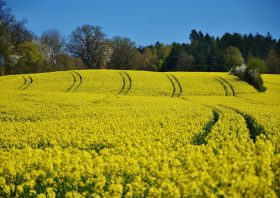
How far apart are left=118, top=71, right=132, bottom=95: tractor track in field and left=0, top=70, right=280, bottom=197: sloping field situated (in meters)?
0.43

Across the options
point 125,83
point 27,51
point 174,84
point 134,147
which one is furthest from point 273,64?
point 134,147

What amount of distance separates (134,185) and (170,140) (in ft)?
27.0

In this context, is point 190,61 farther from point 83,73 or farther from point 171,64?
point 83,73

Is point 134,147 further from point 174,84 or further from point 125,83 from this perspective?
point 174,84

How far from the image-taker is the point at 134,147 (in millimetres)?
15719

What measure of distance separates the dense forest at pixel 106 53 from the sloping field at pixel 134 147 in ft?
76.3

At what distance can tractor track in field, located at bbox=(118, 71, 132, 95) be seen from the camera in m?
47.3

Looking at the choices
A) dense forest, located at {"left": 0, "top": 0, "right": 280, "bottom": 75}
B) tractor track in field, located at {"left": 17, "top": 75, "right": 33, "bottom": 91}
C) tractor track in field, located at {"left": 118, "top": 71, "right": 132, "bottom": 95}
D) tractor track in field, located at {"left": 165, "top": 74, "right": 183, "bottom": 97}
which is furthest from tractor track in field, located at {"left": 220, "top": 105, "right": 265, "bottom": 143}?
dense forest, located at {"left": 0, "top": 0, "right": 280, "bottom": 75}

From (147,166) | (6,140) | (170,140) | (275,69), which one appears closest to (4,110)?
(6,140)

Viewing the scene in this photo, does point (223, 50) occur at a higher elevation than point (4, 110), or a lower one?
higher

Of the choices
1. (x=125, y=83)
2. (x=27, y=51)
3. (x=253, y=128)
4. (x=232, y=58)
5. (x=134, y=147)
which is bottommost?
(x=253, y=128)

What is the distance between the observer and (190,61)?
92.2 metres

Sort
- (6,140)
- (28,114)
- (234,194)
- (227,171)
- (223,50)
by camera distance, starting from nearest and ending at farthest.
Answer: (234,194) < (227,171) < (6,140) < (28,114) < (223,50)

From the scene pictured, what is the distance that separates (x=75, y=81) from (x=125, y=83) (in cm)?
608
